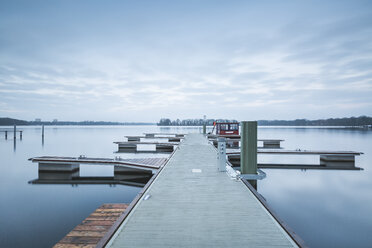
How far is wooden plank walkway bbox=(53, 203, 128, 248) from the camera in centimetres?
422

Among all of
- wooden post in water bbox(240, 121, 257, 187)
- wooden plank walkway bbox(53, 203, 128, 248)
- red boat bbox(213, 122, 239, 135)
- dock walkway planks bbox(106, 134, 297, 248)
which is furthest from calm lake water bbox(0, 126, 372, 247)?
red boat bbox(213, 122, 239, 135)

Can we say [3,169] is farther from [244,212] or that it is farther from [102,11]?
[102,11]

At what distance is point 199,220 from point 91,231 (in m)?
3.12

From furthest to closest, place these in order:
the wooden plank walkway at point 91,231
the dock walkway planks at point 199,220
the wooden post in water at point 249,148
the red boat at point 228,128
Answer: the red boat at point 228,128, the wooden post in water at point 249,148, the wooden plank walkway at point 91,231, the dock walkway planks at point 199,220

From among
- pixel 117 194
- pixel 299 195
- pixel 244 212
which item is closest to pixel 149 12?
pixel 117 194

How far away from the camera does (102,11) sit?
3041 centimetres

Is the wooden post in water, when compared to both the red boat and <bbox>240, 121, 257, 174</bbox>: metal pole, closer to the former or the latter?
<bbox>240, 121, 257, 174</bbox>: metal pole

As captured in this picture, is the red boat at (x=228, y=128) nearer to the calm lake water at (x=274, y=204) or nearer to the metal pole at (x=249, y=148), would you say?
the calm lake water at (x=274, y=204)

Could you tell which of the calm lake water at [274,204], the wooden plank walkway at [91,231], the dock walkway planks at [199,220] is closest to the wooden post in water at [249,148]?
the dock walkway planks at [199,220]

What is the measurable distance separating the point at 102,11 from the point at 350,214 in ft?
120

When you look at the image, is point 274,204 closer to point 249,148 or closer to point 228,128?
point 249,148

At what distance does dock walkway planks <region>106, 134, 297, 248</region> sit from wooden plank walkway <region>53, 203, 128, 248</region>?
151cm

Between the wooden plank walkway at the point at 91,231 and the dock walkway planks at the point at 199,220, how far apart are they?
1507 millimetres

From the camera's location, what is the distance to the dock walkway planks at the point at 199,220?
8.45 ft
